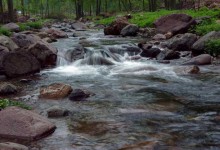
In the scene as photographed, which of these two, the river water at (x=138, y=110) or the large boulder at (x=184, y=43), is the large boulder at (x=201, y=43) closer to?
the large boulder at (x=184, y=43)

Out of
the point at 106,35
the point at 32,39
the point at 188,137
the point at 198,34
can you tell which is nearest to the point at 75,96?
the point at 188,137

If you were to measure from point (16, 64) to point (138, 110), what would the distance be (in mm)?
6598

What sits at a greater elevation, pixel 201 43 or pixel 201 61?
pixel 201 43

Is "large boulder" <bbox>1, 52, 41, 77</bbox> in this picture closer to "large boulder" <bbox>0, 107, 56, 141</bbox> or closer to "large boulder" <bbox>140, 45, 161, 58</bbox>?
"large boulder" <bbox>0, 107, 56, 141</bbox>

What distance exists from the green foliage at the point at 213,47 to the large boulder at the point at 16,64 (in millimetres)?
7746

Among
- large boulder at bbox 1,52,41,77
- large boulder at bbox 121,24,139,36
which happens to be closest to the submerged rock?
large boulder at bbox 1,52,41,77

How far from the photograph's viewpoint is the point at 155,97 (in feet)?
33.0

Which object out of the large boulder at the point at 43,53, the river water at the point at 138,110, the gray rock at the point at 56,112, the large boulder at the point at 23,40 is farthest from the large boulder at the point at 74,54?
the gray rock at the point at 56,112

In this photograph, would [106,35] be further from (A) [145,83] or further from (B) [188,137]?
(B) [188,137]

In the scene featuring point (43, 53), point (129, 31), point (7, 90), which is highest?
point (129, 31)

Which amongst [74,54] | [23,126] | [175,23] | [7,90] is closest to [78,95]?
[7,90]

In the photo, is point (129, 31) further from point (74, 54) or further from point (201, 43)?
point (201, 43)

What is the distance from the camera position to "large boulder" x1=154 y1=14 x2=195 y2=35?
2230cm

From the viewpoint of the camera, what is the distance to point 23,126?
7137 mm
